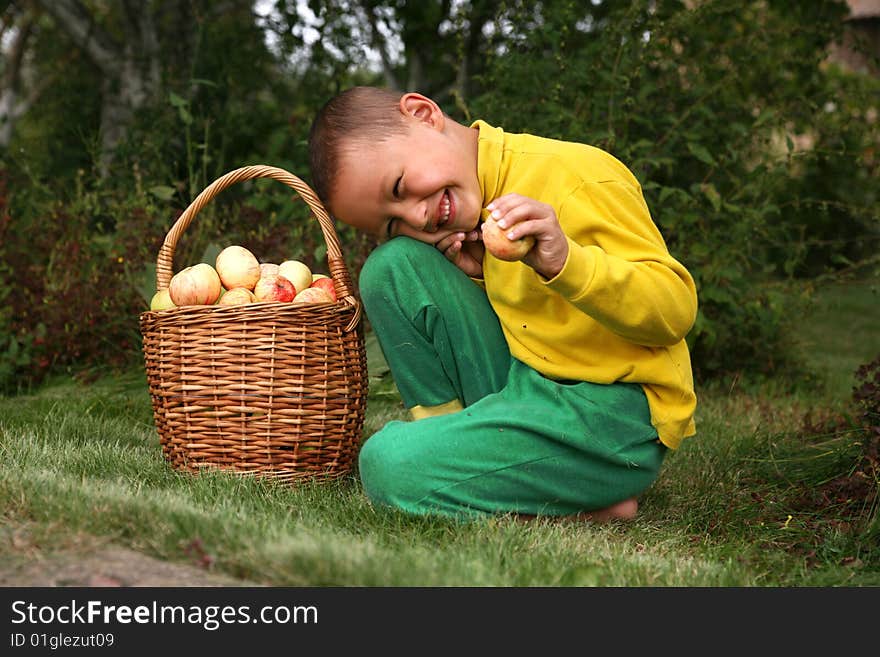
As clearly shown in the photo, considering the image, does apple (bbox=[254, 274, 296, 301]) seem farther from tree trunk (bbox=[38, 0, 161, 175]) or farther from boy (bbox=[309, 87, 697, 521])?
tree trunk (bbox=[38, 0, 161, 175])

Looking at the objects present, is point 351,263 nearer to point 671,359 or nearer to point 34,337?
point 34,337

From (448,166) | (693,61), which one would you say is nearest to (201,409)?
(448,166)

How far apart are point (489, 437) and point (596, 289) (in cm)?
45

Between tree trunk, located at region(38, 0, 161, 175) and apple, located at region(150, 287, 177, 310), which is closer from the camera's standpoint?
apple, located at region(150, 287, 177, 310)

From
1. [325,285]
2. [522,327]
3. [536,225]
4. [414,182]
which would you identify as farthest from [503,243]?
[325,285]

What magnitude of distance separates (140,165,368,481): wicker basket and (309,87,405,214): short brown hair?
0.26 meters

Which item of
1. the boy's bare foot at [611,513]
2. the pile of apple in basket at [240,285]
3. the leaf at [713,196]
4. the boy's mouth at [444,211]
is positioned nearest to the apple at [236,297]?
the pile of apple in basket at [240,285]

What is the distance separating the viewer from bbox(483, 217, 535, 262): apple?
1982 mm

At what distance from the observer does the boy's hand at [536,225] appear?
1.97 metres

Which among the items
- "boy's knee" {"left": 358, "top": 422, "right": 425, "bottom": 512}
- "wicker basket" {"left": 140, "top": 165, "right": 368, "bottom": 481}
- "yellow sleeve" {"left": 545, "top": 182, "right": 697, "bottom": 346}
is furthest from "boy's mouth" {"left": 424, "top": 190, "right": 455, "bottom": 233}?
"boy's knee" {"left": 358, "top": 422, "right": 425, "bottom": 512}

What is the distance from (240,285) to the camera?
8.95ft

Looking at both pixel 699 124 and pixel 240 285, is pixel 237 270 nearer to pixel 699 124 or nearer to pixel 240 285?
pixel 240 285

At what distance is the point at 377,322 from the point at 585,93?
7.36 ft

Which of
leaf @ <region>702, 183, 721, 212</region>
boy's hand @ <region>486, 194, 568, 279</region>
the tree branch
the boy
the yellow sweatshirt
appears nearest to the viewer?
boy's hand @ <region>486, 194, 568, 279</region>
